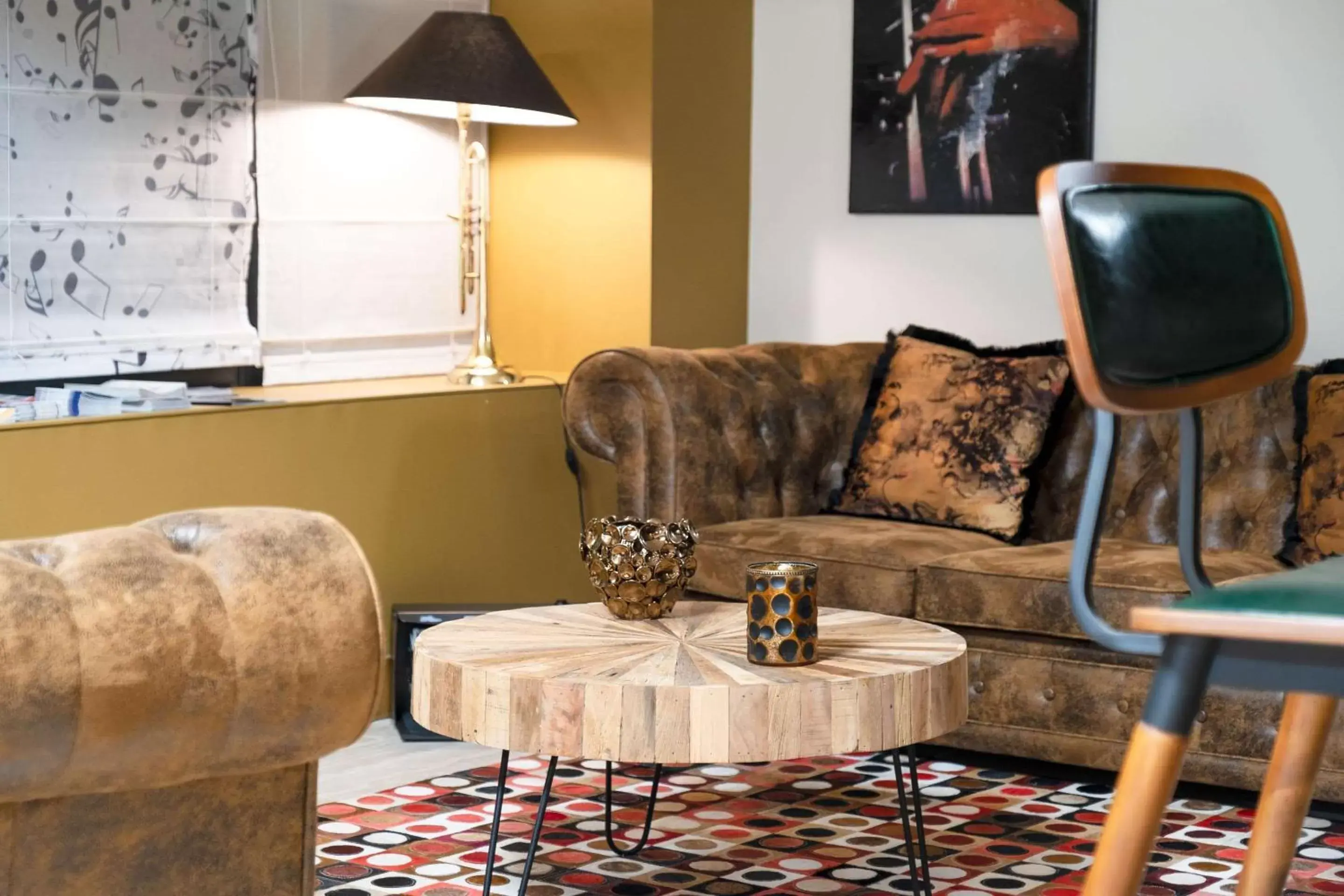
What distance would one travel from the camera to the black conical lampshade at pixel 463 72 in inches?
165

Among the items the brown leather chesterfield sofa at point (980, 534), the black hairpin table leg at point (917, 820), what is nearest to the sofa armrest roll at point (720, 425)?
the brown leather chesterfield sofa at point (980, 534)

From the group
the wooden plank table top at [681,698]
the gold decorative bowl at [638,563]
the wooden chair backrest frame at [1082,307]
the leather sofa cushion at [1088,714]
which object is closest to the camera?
the wooden chair backrest frame at [1082,307]

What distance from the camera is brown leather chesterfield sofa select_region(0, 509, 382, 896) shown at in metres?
1.49

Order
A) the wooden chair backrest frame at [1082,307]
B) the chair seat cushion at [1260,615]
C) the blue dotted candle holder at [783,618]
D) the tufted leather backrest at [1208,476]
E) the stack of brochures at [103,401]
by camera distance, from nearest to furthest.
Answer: the chair seat cushion at [1260,615] → the wooden chair backrest frame at [1082,307] → the blue dotted candle holder at [783,618] → the stack of brochures at [103,401] → the tufted leather backrest at [1208,476]

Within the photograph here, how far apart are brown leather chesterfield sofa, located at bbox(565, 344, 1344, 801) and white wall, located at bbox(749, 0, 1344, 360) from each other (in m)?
0.46

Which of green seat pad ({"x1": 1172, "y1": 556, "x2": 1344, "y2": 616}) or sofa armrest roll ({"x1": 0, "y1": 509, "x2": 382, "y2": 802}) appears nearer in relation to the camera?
green seat pad ({"x1": 1172, "y1": 556, "x2": 1344, "y2": 616})

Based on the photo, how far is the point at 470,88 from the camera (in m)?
4.21

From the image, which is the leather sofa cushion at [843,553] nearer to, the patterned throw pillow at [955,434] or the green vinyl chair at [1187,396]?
the patterned throw pillow at [955,434]

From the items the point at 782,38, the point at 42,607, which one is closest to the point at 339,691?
the point at 42,607

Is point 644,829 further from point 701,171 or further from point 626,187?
point 701,171

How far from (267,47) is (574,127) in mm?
870

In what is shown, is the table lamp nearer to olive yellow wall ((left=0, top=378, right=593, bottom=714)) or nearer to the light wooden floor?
olive yellow wall ((left=0, top=378, right=593, bottom=714))

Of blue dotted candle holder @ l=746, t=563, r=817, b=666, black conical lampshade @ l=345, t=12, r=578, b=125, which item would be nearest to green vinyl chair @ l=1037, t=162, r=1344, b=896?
blue dotted candle holder @ l=746, t=563, r=817, b=666

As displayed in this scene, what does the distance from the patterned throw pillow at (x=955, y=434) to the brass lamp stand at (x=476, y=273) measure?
0.99 meters
